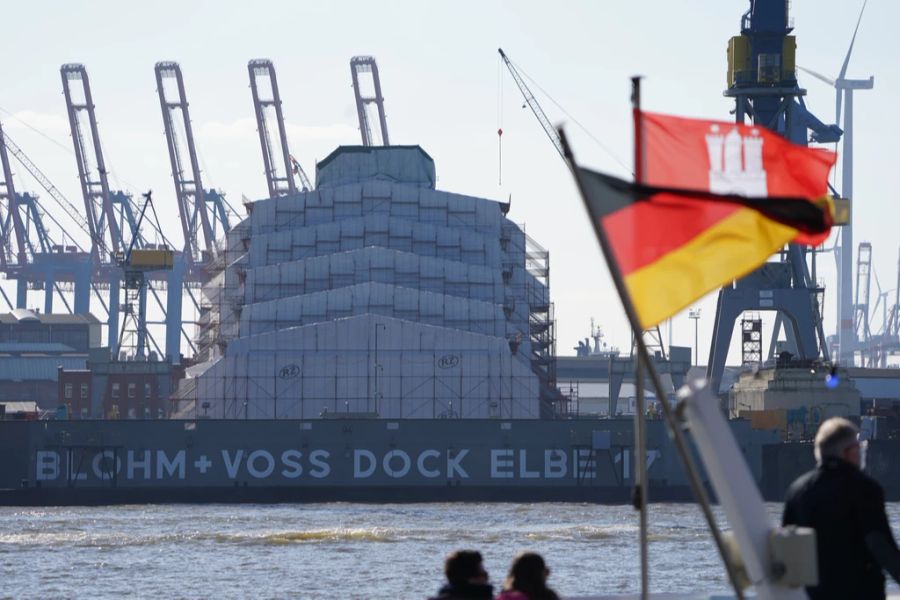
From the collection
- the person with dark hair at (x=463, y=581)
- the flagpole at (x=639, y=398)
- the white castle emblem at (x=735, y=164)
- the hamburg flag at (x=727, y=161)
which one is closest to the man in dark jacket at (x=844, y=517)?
the flagpole at (x=639, y=398)

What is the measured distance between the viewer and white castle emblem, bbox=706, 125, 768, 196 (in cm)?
1038

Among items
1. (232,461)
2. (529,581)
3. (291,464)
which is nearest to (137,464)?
(232,461)

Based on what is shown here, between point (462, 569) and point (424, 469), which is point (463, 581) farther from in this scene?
point (424, 469)

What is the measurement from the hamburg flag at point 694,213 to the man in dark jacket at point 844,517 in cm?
103

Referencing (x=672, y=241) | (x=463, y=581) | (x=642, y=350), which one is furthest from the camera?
(x=463, y=581)

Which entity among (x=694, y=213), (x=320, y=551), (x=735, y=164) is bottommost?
(x=320, y=551)

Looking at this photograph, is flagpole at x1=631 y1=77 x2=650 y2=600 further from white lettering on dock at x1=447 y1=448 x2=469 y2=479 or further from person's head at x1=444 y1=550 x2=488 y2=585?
white lettering on dock at x1=447 y1=448 x2=469 y2=479

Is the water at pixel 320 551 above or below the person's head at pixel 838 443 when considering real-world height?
below

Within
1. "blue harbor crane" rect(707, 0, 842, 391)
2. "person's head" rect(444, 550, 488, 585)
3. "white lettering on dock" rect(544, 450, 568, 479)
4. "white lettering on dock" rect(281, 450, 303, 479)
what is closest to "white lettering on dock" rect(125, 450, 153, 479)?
"white lettering on dock" rect(281, 450, 303, 479)

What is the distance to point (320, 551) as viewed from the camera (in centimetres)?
4947

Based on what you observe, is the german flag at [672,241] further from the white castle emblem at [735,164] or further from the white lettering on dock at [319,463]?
the white lettering on dock at [319,463]

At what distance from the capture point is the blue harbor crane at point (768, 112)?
9750 cm

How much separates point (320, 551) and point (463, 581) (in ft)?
126

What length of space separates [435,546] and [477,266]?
6671 cm
